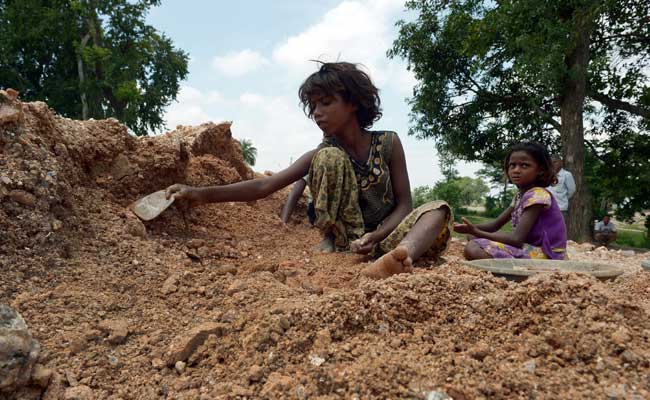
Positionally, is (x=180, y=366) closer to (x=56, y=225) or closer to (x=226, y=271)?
(x=226, y=271)

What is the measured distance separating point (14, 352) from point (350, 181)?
6.15 feet

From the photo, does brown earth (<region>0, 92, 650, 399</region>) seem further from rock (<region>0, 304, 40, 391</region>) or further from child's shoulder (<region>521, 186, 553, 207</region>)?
child's shoulder (<region>521, 186, 553, 207</region>)

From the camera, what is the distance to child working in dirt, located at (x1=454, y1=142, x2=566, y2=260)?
8.55ft

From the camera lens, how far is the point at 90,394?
3.98 ft

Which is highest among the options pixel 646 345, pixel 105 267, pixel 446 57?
pixel 446 57

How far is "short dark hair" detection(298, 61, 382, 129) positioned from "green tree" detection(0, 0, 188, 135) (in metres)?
12.0

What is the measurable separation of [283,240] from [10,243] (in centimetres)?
183

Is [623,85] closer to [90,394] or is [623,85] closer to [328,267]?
[328,267]

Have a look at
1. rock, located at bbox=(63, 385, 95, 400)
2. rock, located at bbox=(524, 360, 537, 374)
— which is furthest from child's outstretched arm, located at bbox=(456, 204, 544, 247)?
rock, located at bbox=(63, 385, 95, 400)

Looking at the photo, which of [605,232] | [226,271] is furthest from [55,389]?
[605,232]

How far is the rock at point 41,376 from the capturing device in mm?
1223

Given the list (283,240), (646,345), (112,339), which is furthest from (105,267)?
(646,345)

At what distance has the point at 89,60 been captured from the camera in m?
13.4

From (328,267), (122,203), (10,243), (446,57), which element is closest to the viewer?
(10,243)
